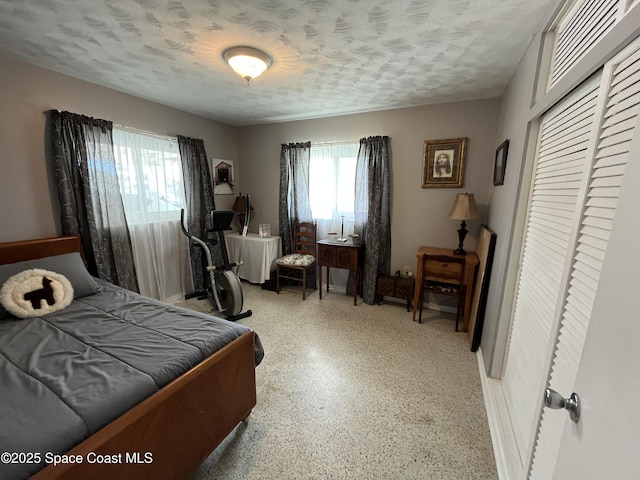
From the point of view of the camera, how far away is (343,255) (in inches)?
129

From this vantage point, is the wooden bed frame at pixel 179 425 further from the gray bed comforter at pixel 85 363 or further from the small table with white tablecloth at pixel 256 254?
the small table with white tablecloth at pixel 256 254

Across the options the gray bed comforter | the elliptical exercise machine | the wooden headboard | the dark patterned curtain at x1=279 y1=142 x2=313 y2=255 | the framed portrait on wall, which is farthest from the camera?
the framed portrait on wall

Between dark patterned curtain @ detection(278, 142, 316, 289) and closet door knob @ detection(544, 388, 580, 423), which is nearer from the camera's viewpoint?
closet door knob @ detection(544, 388, 580, 423)

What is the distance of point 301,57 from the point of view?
1946 mm

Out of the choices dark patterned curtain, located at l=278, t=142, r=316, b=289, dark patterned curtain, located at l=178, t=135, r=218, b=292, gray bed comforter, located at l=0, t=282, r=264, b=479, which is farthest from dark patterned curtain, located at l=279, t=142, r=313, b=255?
gray bed comforter, located at l=0, t=282, r=264, b=479

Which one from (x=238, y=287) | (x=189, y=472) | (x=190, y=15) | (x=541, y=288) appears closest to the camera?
(x=189, y=472)

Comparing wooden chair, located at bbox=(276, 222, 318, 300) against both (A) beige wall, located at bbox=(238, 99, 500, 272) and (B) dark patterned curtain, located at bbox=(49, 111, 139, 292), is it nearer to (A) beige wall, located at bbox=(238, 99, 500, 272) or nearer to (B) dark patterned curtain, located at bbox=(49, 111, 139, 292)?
(A) beige wall, located at bbox=(238, 99, 500, 272)

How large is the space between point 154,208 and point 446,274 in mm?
3327

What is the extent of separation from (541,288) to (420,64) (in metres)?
1.78

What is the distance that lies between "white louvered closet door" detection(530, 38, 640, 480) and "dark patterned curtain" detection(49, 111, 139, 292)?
132 inches

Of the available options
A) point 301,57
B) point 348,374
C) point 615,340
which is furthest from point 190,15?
point 348,374

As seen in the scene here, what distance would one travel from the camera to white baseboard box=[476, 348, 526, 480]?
1.33 metres

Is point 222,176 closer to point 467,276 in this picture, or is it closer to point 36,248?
point 36,248

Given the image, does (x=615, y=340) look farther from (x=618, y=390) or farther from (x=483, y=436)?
(x=483, y=436)
